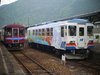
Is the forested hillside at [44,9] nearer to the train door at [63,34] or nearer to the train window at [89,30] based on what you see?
the train window at [89,30]

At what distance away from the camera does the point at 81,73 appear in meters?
7.52

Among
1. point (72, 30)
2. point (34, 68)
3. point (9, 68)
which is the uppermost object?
point (72, 30)

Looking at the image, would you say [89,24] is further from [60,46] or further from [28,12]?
[28,12]

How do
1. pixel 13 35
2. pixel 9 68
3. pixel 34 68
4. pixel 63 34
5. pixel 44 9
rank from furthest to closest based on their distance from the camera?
pixel 44 9
pixel 13 35
pixel 63 34
pixel 34 68
pixel 9 68

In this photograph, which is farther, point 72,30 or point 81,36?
point 81,36

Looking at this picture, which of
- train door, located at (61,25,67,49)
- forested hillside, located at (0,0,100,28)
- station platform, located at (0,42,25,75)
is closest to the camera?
station platform, located at (0,42,25,75)

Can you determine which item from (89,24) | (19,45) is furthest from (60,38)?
(19,45)

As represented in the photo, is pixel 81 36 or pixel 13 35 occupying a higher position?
pixel 13 35

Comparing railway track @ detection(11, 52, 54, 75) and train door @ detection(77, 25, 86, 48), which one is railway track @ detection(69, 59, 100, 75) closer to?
train door @ detection(77, 25, 86, 48)

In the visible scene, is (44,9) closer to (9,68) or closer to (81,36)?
(81,36)

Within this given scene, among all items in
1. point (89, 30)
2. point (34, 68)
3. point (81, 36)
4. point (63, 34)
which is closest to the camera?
point (34, 68)

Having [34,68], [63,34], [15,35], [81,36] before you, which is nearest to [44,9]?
[15,35]

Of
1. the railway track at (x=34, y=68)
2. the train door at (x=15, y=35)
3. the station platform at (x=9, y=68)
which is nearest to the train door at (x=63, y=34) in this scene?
the railway track at (x=34, y=68)

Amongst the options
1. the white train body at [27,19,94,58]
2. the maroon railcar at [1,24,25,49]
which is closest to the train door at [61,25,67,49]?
the white train body at [27,19,94,58]
